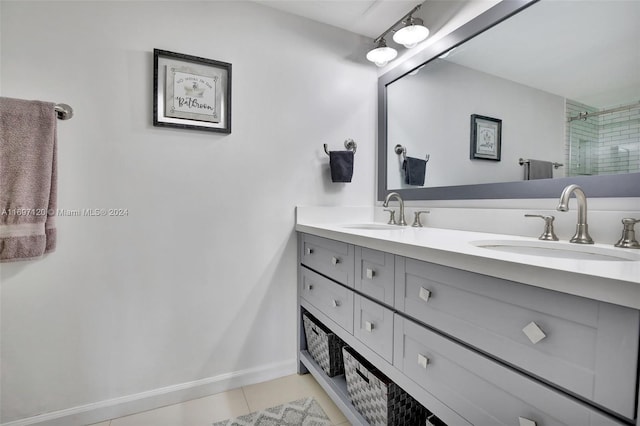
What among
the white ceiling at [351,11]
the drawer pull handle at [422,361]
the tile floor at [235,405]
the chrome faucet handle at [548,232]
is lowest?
the tile floor at [235,405]

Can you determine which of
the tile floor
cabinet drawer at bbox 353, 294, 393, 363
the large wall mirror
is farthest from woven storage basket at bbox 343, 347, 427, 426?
the large wall mirror

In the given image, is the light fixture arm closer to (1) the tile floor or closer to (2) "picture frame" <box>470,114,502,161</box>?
(2) "picture frame" <box>470,114,502,161</box>

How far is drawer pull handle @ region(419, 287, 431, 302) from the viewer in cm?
88

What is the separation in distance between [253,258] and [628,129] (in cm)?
163

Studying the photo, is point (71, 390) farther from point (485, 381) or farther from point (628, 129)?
point (628, 129)

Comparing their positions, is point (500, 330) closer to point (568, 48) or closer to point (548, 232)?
point (548, 232)

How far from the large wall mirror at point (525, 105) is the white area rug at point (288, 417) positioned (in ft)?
4.08

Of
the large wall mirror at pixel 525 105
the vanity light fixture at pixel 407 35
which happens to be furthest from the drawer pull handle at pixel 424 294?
the vanity light fixture at pixel 407 35

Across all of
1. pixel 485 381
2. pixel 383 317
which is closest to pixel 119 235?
pixel 383 317

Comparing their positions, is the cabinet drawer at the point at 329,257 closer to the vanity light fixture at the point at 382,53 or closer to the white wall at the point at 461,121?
the white wall at the point at 461,121

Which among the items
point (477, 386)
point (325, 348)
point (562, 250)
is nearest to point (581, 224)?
point (562, 250)

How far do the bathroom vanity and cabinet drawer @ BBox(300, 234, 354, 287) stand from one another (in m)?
0.08

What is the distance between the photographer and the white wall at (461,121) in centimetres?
120

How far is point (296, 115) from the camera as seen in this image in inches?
69.1
